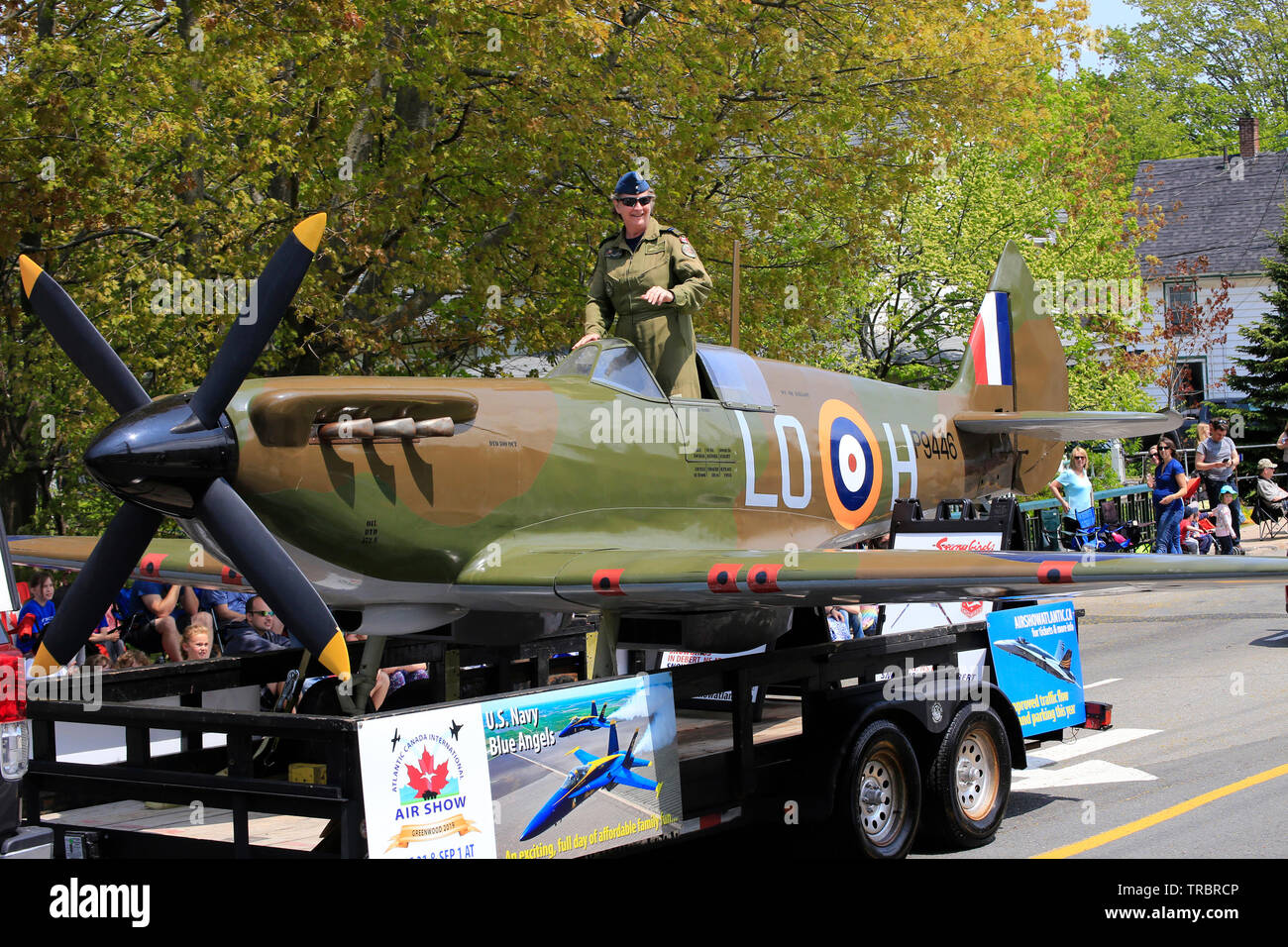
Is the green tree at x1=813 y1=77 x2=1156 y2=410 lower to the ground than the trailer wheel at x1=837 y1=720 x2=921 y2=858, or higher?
higher

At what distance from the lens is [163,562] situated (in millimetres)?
8680

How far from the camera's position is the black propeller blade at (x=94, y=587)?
6574 mm

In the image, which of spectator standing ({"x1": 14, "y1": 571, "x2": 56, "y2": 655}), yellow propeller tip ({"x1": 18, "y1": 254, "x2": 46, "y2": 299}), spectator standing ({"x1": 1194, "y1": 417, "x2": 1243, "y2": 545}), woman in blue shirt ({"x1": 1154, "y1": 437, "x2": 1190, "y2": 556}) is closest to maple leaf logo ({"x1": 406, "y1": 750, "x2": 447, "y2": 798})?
yellow propeller tip ({"x1": 18, "y1": 254, "x2": 46, "y2": 299})

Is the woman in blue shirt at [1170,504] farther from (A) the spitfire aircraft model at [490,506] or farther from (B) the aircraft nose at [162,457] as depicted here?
(B) the aircraft nose at [162,457]

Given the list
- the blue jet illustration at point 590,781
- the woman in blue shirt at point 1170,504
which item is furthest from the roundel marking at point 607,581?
the woman in blue shirt at point 1170,504

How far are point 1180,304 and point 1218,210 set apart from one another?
7.30 m

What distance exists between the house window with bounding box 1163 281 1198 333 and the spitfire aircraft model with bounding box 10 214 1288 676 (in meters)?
32.0

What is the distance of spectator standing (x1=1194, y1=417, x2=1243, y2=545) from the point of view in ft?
71.4

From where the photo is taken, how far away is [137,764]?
6094 millimetres

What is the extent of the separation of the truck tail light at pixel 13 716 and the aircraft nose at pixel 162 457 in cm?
90

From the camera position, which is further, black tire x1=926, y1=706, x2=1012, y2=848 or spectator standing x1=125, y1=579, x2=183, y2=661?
Result: spectator standing x1=125, y1=579, x2=183, y2=661

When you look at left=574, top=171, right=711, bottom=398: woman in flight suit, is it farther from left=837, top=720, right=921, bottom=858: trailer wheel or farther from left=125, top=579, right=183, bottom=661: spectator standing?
left=125, top=579, right=183, bottom=661: spectator standing
